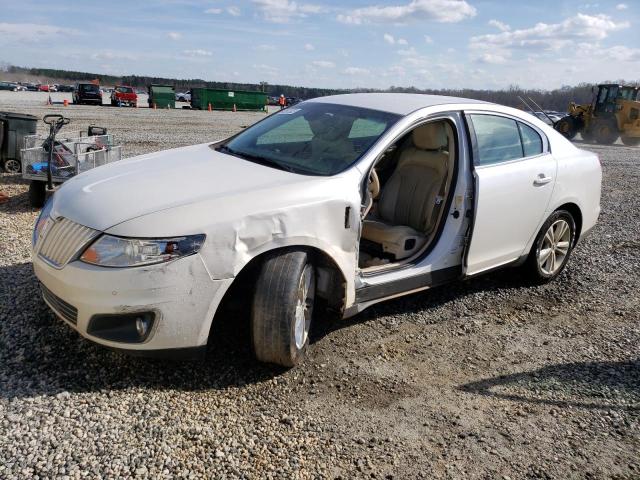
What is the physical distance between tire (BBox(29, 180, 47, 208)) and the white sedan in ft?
11.9

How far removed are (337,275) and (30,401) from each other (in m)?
1.82

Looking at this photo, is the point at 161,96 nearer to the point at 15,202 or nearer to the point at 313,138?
the point at 15,202

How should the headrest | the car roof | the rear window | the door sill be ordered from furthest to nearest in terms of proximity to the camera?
the rear window → the headrest → the car roof → the door sill

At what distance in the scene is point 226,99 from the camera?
137ft

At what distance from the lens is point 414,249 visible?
426 centimetres

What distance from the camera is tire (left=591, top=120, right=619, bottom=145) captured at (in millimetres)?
23734

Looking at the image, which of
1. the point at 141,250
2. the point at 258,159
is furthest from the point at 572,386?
the point at 141,250

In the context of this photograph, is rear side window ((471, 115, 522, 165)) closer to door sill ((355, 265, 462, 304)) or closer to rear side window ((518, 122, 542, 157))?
rear side window ((518, 122, 542, 157))

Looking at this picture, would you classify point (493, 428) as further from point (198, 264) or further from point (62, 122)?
point (62, 122)

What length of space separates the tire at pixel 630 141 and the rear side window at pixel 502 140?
22.1 metres

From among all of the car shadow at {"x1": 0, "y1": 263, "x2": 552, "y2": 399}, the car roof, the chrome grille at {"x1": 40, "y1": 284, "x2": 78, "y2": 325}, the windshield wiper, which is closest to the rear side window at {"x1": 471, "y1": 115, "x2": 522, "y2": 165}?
the car roof

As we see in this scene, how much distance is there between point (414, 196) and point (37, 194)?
16.5 ft

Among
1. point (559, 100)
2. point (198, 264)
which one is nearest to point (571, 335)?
point (198, 264)

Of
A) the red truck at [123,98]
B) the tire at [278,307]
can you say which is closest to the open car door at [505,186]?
the tire at [278,307]
